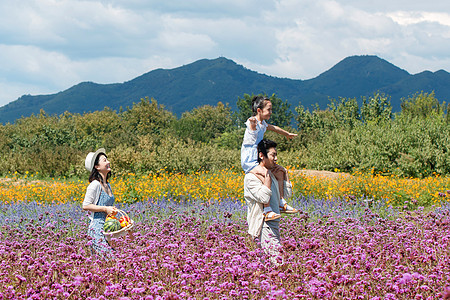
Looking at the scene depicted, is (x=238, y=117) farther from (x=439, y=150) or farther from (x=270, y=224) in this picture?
(x=270, y=224)

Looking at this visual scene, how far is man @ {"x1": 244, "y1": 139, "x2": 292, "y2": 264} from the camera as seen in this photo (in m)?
4.78

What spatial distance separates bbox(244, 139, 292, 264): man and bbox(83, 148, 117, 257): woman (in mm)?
1378

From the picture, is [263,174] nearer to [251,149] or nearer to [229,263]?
[251,149]

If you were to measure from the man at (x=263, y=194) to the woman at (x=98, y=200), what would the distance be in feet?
4.52

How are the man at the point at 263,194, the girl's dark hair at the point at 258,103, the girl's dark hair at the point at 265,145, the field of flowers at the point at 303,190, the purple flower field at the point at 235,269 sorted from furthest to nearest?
the field of flowers at the point at 303,190 < the girl's dark hair at the point at 258,103 < the girl's dark hair at the point at 265,145 < the man at the point at 263,194 < the purple flower field at the point at 235,269

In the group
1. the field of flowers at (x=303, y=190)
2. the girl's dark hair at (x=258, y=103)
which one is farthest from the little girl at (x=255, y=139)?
the field of flowers at (x=303, y=190)

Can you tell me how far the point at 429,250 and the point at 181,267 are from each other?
2106 millimetres

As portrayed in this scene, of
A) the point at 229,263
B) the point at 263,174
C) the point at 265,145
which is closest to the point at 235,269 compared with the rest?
the point at 229,263

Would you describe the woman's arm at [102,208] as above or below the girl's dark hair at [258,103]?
below

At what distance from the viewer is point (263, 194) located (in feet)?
15.5

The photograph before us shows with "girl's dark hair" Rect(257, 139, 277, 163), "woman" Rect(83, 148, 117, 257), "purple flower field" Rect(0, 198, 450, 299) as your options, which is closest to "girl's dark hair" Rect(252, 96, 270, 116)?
"girl's dark hair" Rect(257, 139, 277, 163)

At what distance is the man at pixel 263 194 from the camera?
4.78m

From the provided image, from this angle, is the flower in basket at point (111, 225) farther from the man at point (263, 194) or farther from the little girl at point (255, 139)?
the little girl at point (255, 139)

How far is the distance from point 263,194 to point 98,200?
5.64 ft
